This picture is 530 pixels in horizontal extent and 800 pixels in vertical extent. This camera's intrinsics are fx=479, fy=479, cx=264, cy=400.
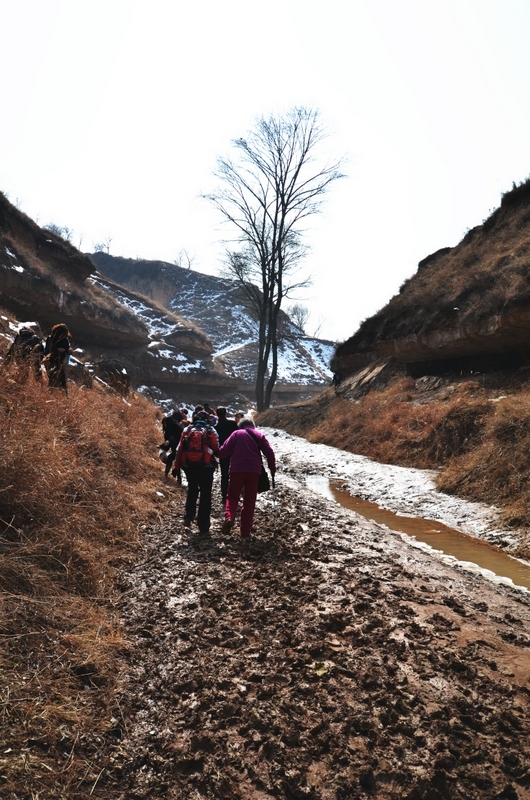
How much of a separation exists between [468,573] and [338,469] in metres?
7.47

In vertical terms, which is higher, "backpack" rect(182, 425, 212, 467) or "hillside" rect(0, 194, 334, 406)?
"hillside" rect(0, 194, 334, 406)

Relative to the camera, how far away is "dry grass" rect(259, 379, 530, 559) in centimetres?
768

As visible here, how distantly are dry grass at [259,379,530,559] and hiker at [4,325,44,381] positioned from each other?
7.45 meters

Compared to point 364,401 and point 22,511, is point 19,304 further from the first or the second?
point 22,511

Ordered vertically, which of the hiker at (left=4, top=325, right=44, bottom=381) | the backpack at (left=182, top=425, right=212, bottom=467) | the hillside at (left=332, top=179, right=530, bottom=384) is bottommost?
the backpack at (left=182, top=425, right=212, bottom=467)

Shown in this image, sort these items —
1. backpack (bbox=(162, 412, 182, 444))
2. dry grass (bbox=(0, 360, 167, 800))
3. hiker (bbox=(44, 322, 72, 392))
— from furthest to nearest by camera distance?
backpack (bbox=(162, 412, 182, 444)) < hiker (bbox=(44, 322, 72, 392)) < dry grass (bbox=(0, 360, 167, 800))

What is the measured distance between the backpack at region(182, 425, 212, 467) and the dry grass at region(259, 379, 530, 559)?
14.2ft

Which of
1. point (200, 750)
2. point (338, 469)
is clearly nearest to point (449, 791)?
point (200, 750)

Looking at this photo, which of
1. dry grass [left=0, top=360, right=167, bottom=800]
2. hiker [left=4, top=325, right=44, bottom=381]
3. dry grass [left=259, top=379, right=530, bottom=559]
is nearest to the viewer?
dry grass [left=0, top=360, right=167, bottom=800]

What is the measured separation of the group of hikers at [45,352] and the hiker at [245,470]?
11.3 ft

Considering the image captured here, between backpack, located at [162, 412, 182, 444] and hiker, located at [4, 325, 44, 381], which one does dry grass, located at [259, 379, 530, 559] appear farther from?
hiker, located at [4, 325, 44, 381]

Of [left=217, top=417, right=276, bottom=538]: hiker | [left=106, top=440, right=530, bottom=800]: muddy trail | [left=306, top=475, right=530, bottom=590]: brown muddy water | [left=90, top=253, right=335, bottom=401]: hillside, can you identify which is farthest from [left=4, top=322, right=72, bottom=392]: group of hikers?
[left=90, top=253, right=335, bottom=401]: hillside

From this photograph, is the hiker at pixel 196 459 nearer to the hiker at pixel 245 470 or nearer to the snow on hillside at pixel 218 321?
the hiker at pixel 245 470

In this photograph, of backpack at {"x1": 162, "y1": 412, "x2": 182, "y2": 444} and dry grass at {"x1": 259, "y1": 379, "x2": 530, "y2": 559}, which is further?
backpack at {"x1": 162, "y1": 412, "x2": 182, "y2": 444}
